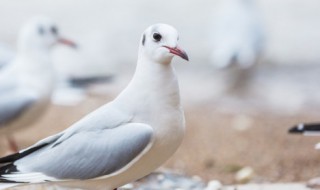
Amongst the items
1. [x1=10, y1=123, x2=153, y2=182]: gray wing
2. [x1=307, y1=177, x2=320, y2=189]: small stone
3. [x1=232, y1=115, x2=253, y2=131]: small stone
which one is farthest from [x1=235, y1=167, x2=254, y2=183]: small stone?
[x1=10, y1=123, x2=153, y2=182]: gray wing

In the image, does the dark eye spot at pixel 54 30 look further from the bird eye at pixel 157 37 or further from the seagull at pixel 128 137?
the bird eye at pixel 157 37

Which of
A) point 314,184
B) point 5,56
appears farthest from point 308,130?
point 5,56

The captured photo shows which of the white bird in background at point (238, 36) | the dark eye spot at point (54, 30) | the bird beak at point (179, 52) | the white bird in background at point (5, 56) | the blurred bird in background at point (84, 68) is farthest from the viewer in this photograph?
the white bird in background at point (238, 36)

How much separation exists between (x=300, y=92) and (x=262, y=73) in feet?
2.29

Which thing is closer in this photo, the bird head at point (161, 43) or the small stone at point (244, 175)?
the bird head at point (161, 43)

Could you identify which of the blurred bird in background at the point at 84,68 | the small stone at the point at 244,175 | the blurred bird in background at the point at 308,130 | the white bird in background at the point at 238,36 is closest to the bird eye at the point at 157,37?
the blurred bird in background at the point at 308,130

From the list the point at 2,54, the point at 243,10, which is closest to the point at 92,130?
the point at 2,54

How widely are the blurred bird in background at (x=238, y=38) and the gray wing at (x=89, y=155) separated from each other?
3.36 m

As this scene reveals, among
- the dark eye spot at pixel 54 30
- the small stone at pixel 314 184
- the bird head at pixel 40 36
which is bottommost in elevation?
the small stone at pixel 314 184

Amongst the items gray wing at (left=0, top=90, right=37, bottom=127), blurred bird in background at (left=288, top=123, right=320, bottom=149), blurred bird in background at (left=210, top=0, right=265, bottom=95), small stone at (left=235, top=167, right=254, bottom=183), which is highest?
blurred bird in background at (left=210, top=0, right=265, bottom=95)

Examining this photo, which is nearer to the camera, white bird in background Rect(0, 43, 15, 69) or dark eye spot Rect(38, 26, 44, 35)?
dark eye spot Rect(38, 26, 44, 35)

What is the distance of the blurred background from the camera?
4730 mm

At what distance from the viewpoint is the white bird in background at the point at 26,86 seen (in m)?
4.43

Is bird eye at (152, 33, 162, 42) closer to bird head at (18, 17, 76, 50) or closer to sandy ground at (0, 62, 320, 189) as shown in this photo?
sandy ground at (0, 62, 320, 189)
